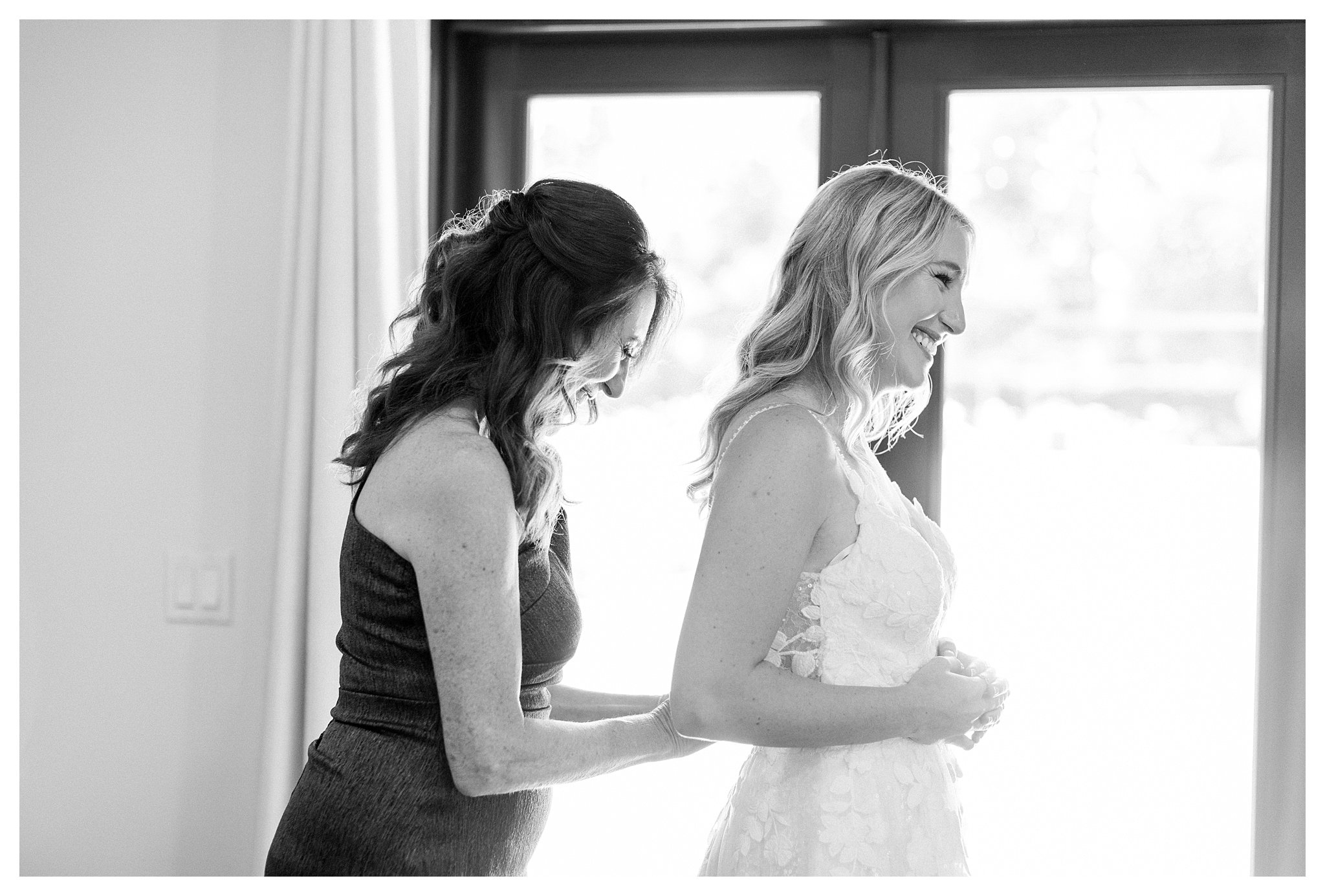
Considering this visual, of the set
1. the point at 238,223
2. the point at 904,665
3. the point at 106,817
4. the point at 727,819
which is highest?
the point at 238,223

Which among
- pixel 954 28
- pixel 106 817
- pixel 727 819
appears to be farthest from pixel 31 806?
pixel 954 28

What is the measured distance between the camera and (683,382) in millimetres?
2191

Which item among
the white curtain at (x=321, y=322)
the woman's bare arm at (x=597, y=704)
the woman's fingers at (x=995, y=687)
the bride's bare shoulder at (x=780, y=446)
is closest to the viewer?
→ the bride's bare shoulder at (x=780, y=446)

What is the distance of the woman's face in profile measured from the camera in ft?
4.12

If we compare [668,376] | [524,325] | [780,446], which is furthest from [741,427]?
[668,376]

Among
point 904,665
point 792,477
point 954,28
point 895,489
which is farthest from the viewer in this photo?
point 954,28

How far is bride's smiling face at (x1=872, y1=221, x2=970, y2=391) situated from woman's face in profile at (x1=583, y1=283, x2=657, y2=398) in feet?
1.02

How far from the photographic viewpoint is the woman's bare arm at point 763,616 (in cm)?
118

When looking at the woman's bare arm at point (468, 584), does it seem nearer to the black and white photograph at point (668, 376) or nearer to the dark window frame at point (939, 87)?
the black and white photograph at point (668, 376)

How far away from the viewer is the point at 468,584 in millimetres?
1113

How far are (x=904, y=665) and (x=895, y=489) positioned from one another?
25cm

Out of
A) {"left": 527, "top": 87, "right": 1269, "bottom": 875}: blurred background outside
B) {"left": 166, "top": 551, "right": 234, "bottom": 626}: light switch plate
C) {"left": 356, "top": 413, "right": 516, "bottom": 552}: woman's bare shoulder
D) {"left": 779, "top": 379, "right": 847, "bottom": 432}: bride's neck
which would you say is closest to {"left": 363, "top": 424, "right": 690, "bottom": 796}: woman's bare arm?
{"left": 356, "top": 413, "right": 516, "bottom": 552}: woman's bare shoulder

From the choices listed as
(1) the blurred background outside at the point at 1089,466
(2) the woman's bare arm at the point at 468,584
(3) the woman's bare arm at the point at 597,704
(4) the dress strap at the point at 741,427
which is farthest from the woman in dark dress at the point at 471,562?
(1) the blurred background outside at the point at 1089,466
